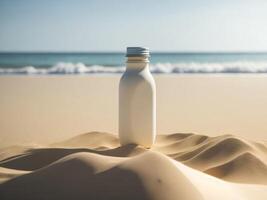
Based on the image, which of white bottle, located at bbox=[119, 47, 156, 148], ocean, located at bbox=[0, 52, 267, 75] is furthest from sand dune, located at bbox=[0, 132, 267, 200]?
ocean, located at bbox=[0, 52, 267, 75]

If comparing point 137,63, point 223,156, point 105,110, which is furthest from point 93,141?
point 105,110

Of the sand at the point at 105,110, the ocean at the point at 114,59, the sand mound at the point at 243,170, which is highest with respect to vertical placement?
the sand mound at the point at 243,170

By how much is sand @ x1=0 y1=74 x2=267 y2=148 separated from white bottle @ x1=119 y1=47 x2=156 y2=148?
1.21 metres

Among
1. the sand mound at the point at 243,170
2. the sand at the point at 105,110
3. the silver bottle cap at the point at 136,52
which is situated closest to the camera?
the sand mound at the point at 243,170

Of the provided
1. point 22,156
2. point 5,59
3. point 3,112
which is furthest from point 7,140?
point 5,59

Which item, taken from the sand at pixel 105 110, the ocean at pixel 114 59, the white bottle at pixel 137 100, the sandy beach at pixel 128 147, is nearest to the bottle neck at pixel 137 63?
the white bottle at pixel 137 100

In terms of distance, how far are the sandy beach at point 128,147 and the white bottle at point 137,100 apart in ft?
0.34

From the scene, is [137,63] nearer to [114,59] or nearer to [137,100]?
[137,100]

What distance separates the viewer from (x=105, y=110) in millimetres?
5789

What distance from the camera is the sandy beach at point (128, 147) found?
75.4 inches

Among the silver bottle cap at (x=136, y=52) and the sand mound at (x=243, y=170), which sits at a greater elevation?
the silver bottle cap at (x=136, y=52)

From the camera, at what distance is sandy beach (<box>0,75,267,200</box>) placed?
192 centimetres

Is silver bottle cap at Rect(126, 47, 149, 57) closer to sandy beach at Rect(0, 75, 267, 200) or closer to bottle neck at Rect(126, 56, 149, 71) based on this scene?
bottle neck at Rect(126, 56, 149, 71)

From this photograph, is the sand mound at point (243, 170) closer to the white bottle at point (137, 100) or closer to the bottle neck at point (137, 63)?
the white bottle at point (137, 100)
